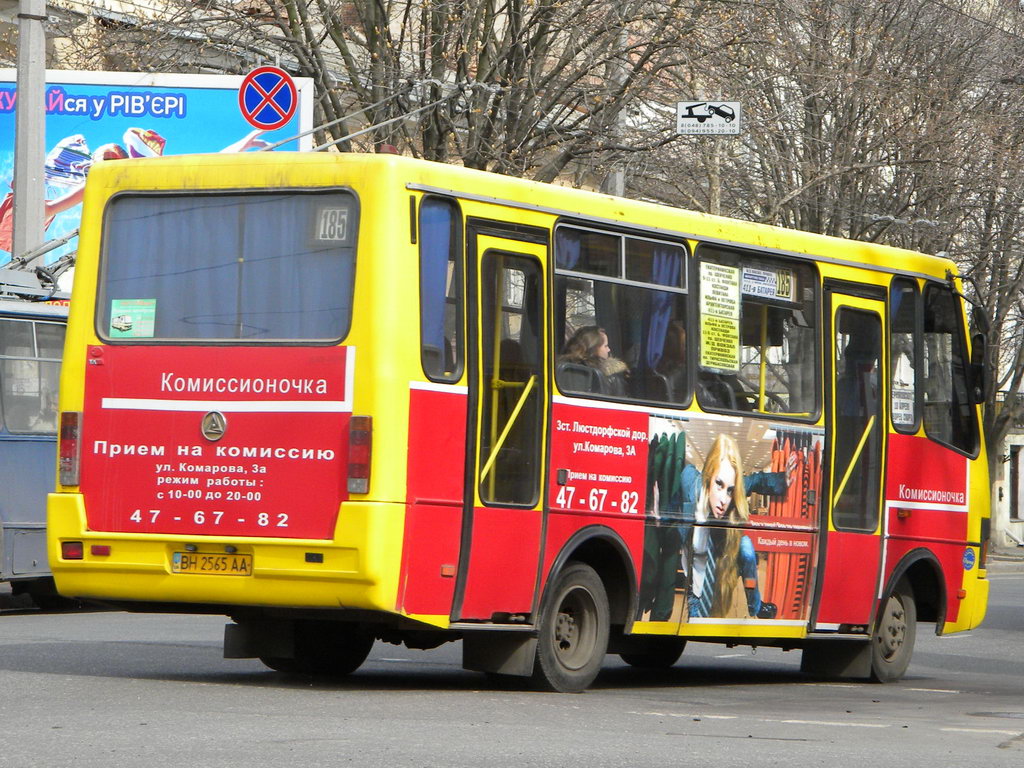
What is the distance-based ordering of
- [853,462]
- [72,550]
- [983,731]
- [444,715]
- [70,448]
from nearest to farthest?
[444,715] → [983,731] → [72,550] → [70,448] → [853,462]

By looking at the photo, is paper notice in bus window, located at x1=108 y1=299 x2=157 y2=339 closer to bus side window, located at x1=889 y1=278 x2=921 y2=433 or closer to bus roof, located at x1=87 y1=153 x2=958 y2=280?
bus roof, located at x1=87 y1=153 x2=958 y2=280

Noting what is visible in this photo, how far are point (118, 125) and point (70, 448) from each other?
54.0ft

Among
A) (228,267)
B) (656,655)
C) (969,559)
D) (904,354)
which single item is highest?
(228,267)

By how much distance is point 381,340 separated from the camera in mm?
10391

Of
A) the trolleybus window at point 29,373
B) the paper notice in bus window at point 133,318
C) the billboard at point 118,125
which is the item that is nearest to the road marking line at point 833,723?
the paper notice in bus window at point 133,318

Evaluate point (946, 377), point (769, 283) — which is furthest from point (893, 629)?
point (769, 283)

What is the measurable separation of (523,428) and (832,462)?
125 inches

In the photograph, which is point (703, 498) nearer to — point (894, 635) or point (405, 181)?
point (894, 635)

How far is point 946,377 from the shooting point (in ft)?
49.2

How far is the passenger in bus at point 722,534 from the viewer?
41.0 feet

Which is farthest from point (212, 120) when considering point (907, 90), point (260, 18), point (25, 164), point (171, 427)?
point (171, 427)

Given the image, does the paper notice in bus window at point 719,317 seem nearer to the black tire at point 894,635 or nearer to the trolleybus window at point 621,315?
the trolleybus window at point 621,315

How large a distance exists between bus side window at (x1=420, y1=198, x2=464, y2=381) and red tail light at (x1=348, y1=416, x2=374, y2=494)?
465 mm

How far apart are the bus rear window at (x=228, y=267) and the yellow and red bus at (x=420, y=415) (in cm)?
1
